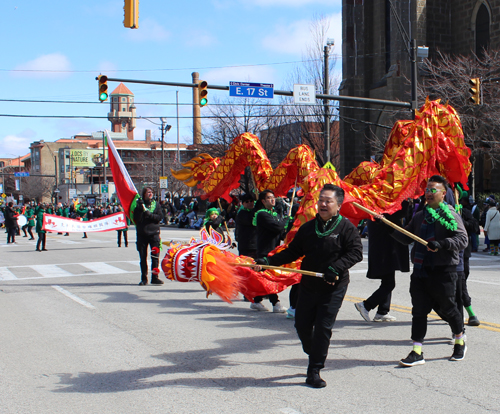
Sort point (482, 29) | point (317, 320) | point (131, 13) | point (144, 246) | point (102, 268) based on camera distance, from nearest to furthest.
→ point (317, 320) < point (144, 246) < point (131, 13) < point (102, 268) < point (482, 29)

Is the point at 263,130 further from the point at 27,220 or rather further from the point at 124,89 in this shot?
the point at 124,89

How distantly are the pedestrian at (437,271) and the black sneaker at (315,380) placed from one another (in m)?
0.98

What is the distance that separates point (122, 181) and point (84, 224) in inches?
423

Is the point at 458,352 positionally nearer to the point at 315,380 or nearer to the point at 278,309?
the point at 315,380

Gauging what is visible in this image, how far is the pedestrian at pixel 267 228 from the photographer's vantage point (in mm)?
7773

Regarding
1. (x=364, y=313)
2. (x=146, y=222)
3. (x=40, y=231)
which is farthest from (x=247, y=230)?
(x=40, y=231)

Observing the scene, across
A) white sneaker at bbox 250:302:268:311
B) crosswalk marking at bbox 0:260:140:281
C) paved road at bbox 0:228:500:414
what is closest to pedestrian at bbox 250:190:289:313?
white sneaker at bbox 250:302:268:311

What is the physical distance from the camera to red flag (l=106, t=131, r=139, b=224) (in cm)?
975

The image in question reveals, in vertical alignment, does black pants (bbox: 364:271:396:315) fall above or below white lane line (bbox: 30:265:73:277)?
above

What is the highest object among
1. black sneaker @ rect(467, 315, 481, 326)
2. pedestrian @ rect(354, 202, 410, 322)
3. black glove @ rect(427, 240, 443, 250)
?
black glove @ rect(427, 240, 443, 250)

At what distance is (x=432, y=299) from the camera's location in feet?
17.9

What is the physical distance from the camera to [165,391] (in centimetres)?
479

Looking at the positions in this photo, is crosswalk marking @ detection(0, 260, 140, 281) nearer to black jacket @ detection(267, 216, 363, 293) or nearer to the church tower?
black jacket @ detection(267, 216, 363, 293)

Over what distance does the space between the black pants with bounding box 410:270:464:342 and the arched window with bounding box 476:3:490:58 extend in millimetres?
25960
